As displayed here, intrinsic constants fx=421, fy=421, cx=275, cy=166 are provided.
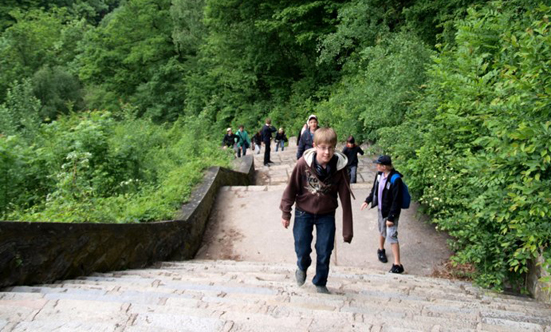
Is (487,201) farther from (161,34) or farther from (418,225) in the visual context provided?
(161,34)

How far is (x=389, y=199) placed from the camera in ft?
18.3

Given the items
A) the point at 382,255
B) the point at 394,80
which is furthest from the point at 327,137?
the point at 394,80

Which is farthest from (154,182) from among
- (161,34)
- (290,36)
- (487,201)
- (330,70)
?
(161,34)

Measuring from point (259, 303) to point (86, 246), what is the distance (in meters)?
2.16

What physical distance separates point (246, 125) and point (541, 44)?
2206cm

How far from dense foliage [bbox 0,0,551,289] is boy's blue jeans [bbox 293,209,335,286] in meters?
1.64

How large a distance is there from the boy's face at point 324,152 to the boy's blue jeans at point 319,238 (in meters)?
0.52

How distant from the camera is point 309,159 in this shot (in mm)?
3750

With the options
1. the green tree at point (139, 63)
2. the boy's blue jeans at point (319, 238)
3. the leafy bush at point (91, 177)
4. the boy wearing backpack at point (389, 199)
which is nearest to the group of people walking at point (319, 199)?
the boy's blue jeans at point (319, 238)

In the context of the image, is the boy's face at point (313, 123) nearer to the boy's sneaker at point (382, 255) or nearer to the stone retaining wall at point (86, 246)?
the stone retaining wall at point (86, 246)

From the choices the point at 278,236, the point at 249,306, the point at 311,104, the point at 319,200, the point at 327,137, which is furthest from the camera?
the point at 311,104

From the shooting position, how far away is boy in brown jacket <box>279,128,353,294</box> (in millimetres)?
3744

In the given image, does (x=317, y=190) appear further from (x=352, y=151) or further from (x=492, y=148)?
(x=352, y=151)

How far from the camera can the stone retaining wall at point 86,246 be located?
358cm
